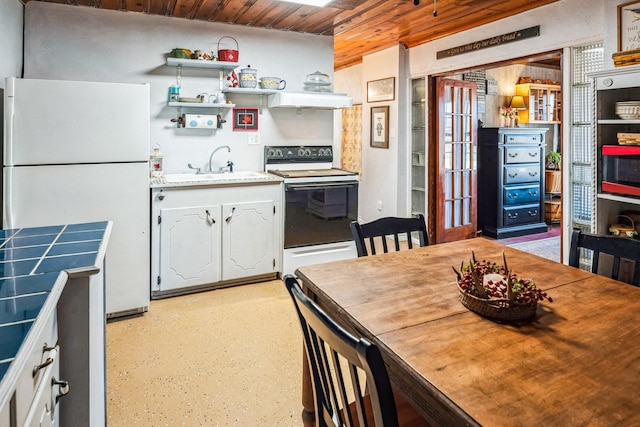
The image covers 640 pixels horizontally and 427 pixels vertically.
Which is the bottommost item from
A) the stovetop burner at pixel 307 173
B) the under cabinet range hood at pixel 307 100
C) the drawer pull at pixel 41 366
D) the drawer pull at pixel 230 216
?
the drawer pull at pixel 41 366

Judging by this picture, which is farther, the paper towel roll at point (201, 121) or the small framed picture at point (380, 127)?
the small framed picture at point (380, 127)

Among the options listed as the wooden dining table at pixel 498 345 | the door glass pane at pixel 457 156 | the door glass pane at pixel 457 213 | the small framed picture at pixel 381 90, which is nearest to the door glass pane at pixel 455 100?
the door glass pane at pixel 457 156

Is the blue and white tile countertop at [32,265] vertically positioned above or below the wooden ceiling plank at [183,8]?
below

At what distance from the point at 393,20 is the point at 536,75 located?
3.41 meters

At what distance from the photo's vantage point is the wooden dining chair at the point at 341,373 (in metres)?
0.80

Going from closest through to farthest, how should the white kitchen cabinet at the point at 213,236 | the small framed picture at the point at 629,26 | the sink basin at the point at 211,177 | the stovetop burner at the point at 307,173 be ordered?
the small framed picture at the point at 629,26
the white kitchen cabinet at the point at 213,236
the sink basin at the point at 211,177
the stovetop burner at the point at 307,173

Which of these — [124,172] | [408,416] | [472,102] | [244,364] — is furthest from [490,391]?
[472,102]

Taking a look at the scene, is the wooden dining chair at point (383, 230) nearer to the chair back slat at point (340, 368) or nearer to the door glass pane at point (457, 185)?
the chair back slat at point (340, 368)

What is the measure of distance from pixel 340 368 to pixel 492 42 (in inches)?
150

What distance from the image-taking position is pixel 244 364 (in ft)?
7.89

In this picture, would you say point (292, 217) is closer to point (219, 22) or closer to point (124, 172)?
point (124, 172)

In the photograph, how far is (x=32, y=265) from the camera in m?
1.21

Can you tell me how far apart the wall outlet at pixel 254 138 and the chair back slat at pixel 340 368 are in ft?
10.4

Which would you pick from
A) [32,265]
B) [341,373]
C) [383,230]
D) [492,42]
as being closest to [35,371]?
[32,265]
